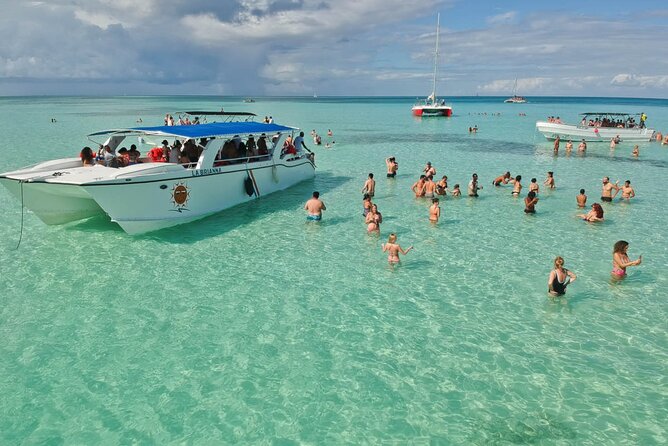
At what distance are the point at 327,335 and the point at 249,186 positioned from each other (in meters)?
9.59

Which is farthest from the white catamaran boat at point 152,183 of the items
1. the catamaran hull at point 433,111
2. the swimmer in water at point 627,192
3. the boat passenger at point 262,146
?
the catamaran hull at point 433,111

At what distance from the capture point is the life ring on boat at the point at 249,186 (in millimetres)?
16281

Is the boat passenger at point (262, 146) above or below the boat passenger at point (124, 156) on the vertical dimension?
above

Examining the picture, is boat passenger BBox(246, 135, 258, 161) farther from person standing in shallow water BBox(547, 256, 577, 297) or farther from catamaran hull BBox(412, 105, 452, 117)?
catamaran hull BBox(412, 105, 452, 117)

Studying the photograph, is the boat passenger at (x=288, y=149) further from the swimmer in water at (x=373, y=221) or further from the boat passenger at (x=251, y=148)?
the swimmer in water at (x=373, y=221)

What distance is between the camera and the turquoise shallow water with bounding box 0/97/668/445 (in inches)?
237

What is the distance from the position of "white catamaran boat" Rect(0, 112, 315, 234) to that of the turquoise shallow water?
2.12 feet

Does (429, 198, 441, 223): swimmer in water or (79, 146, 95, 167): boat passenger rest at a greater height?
(79, 146, 95, 167): boat passenger

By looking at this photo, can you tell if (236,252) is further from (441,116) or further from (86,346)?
(441,116)

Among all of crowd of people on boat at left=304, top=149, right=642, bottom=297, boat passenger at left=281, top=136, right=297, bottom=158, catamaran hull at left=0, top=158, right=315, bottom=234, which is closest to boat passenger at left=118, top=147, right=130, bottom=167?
catamaran hull at left=0, top=158, right=315, bottom=234

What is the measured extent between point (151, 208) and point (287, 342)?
687 cm

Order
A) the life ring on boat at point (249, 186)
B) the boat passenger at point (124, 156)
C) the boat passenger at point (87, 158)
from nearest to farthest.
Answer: the boat passenger at point (87, 158) → the boat passenger at point (124, 156) → the life ring on boat at point (249, 186)

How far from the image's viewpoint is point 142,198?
12.2 meters

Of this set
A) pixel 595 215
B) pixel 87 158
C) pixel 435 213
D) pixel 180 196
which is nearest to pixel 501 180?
pixel 595 215
